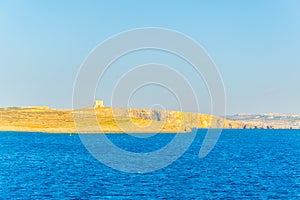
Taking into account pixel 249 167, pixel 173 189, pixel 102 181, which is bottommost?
pixel 173 189

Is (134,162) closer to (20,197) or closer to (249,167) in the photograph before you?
(249,167)

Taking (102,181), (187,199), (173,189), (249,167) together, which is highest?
(249,167)

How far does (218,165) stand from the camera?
138875 mm

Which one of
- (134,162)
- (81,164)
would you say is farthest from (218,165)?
(81,164)

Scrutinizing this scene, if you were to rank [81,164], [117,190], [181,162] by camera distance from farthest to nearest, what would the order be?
[181,162], [81,164], [117,190]

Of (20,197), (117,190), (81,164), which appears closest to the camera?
(20,197)

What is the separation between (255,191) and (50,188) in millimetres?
44602

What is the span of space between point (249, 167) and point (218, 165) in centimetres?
1029

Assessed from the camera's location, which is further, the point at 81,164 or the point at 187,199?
the point at 81,164

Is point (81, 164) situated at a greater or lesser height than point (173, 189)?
greater

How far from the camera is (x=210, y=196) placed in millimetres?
83312

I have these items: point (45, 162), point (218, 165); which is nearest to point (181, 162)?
point (218, 165)

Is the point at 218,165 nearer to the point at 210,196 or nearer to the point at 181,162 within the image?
the point at 181,162

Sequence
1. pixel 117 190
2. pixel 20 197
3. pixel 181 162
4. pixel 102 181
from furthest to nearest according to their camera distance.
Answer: pixel 181 162, pixel 102 181, pixel 117 190, pixel 20 197
